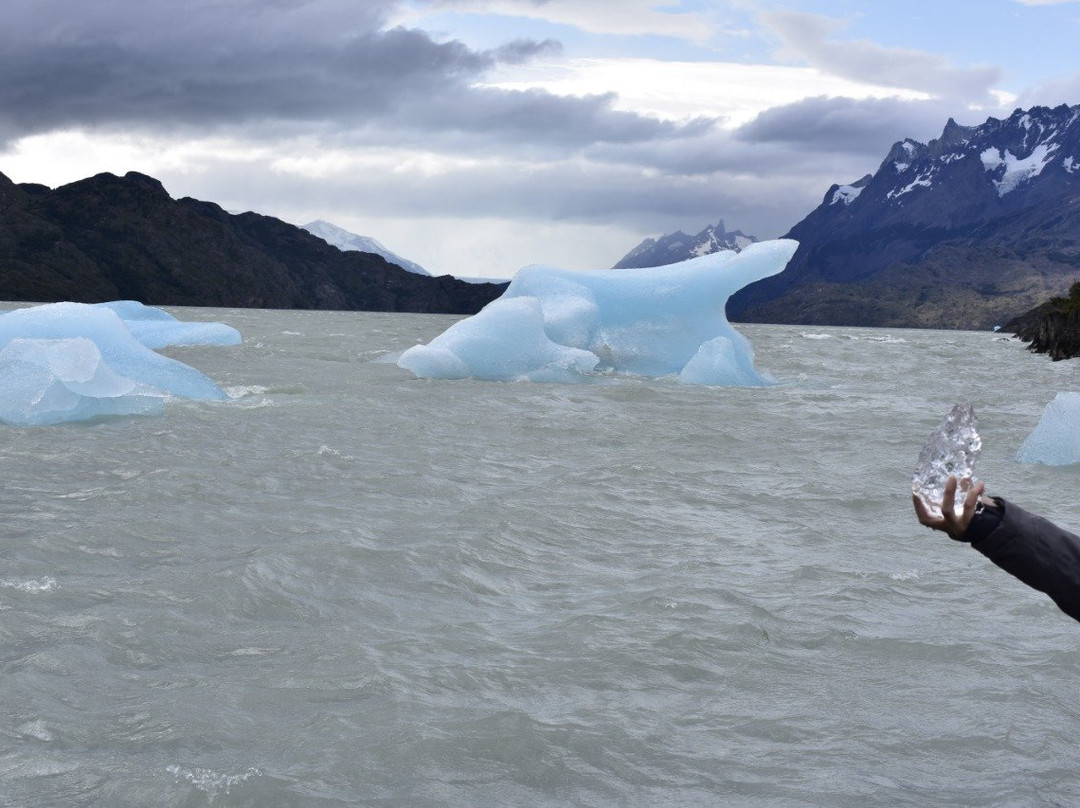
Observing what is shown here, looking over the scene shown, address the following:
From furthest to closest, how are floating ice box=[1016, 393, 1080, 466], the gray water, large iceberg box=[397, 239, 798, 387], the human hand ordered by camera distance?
large iceberg box=[397, 239, 798, 387] < floating ice box=[1016, 393, 1080, 466] < the gray water < the human hand

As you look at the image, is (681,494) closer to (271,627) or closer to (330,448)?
(330,448)

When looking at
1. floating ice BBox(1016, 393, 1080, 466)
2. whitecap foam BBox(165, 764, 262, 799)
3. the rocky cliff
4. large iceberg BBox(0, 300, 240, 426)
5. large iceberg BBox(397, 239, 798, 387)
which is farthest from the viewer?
the rocky cliff

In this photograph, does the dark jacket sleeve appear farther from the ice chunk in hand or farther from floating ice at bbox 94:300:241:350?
floating ice at bbox 94:300:241:350

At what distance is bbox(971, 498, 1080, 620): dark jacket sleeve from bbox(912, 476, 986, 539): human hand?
0.33 ft

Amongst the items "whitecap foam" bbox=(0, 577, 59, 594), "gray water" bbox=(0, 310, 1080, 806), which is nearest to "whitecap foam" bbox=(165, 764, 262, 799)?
"gray water" bbox=(0, 310, 1080, 806)

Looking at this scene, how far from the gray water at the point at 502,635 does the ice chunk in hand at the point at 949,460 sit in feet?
5.17

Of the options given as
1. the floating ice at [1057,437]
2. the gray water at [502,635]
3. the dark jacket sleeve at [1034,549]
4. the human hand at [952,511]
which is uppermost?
the human hand at [952,511]

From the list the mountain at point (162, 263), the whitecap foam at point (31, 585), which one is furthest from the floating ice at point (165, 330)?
the mountain at point (162, 263)

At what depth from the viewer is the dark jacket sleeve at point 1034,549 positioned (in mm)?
2805

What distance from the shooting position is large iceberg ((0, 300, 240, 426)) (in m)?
12.6

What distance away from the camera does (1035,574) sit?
2.86m

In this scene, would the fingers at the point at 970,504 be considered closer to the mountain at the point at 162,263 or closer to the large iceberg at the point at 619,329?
the large iceberg at the point at 619,329

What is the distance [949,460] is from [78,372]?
38.4 feet

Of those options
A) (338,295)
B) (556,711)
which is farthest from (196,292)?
(556,711)
